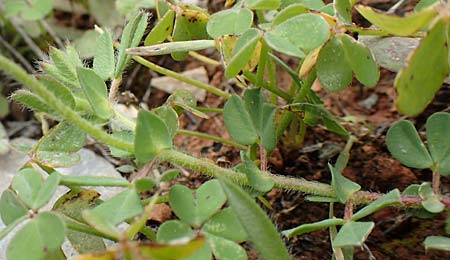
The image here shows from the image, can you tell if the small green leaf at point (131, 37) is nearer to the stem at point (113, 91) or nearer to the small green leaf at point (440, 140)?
the stem at point (113, 91)

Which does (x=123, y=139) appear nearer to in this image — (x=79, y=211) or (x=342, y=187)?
(x=79, y=211)

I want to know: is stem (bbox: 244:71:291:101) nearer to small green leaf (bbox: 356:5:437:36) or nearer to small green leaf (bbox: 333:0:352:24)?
small green leaf (bbox: 333:0:352:24)

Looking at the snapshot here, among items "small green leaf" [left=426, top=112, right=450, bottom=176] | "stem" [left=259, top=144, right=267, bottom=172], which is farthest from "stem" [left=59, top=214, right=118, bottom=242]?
"small green leaf" [left=426, top=112, right=450, bottom=176]

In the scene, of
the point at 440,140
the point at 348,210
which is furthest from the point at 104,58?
the point at 440,140

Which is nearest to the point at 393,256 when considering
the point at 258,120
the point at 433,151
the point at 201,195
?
the point at 433,151

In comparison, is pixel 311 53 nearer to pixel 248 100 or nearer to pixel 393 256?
pixel 248 100
